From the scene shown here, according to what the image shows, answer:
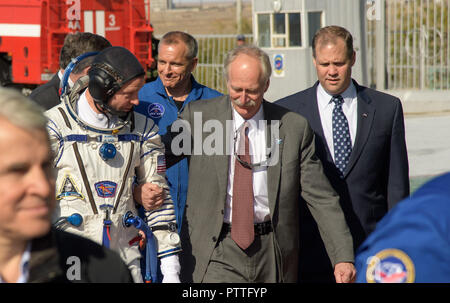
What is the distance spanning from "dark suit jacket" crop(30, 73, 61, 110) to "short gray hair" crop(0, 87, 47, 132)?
3529 millimetres

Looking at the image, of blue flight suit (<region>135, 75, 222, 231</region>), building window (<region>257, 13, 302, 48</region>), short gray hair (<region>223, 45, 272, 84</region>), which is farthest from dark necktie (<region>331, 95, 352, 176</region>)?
building window (<region>257, 13, 302, 48</region>)

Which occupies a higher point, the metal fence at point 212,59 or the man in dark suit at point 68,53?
the metal fence at point 212,59

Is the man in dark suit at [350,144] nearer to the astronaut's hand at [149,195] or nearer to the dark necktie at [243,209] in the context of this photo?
the dark necktie at [243,209]

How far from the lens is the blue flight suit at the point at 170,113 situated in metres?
5.36

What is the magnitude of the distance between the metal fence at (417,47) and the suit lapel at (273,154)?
13978 mm

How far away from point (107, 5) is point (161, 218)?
41.4 feet

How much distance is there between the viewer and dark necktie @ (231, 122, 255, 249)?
4.21 meters

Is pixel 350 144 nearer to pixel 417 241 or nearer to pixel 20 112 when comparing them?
pixel 417 241

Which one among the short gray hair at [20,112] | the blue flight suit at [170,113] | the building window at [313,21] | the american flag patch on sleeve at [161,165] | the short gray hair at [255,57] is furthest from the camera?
the building window at [313,21]

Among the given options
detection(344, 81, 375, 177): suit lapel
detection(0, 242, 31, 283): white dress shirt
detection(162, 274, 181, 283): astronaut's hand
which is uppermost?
detection(344, 81, 375, 177): suit lapel

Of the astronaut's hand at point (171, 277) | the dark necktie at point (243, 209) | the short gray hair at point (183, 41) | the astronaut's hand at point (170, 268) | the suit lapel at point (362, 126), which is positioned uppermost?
the short gray hair at point (183, 41)

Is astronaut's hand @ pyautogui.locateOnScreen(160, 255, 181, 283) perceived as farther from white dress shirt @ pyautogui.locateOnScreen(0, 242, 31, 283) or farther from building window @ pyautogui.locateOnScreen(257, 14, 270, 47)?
building window @ pyautogui.locateOnScreen(257, 14, 270, 47)

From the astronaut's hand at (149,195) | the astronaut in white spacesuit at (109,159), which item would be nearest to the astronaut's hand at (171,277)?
the astronaut in white spacesuit at (109,159)
